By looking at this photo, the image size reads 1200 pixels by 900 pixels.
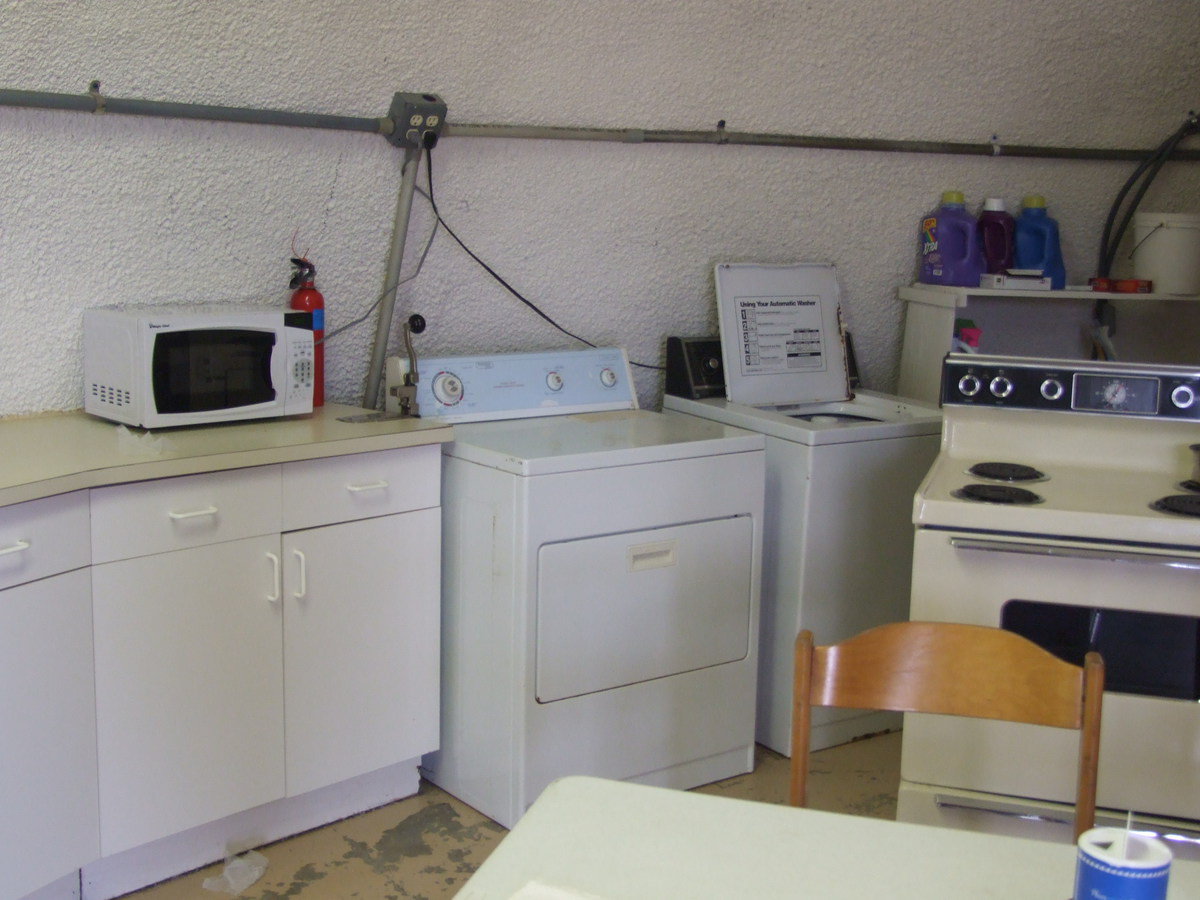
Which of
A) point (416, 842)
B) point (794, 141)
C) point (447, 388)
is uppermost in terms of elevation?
point (794, 141)

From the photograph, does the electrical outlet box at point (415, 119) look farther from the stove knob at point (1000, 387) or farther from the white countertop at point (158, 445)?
the stove knob at point (1000, 387)

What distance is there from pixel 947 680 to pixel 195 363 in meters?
1.75

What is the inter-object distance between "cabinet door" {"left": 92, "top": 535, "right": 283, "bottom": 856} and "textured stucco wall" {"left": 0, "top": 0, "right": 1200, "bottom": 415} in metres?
0.62

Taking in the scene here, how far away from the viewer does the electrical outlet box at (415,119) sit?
3.06m

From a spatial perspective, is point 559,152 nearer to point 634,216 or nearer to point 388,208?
point 634,216

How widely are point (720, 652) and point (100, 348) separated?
1.65 meters

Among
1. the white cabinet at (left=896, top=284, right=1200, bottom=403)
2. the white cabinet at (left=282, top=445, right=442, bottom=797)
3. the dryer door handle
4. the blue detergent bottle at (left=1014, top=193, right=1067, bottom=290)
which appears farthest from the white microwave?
the blue detergent bottle at (left=1014, top=193, right=1067, bottom=290)

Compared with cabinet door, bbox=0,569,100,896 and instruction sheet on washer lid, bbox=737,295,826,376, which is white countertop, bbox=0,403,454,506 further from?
instruction sheet on washer lid, bbox=737,295,826,376

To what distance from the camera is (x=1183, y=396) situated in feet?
7.79

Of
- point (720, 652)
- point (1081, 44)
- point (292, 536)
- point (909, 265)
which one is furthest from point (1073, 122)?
point (292, 536)

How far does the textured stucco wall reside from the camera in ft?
8.93

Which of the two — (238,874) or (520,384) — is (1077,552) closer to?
(520,384)

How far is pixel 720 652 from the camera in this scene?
312 cm

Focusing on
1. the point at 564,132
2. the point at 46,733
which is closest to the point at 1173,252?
the point at 564,132
